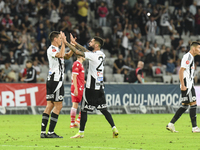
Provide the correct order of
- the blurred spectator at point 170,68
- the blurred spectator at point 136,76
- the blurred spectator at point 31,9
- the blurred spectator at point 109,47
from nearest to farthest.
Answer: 1. the blurred spectator at point 136,76
2. the blurred spectator at point 170,68
3. the blurred spectator at point 31,9
4. the blurred spectator at point 109,47

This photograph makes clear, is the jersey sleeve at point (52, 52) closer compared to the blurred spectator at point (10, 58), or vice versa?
the jersey sleeve at point (52, 52)

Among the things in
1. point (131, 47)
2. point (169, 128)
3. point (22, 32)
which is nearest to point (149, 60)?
point (131, 47)

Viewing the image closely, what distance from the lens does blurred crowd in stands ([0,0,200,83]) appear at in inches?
→ 982

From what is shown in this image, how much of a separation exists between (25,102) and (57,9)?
8953 mm

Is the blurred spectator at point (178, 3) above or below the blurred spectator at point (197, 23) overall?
above

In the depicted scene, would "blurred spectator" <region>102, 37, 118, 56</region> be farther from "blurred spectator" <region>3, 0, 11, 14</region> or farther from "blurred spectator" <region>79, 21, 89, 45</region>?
"blurred spectator" <region>3, 0, 11, 14</region>

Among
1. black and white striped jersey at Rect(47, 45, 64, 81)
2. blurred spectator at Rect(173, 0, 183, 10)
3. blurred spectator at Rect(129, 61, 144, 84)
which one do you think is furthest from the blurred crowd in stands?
black and white striped jersey at Rect(47, 45, 64, 81)

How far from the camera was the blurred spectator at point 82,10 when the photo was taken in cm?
2756

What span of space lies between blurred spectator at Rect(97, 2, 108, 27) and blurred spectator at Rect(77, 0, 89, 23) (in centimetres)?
94

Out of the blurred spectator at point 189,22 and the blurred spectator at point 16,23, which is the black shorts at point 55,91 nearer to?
the blurred spectator at point 16,23

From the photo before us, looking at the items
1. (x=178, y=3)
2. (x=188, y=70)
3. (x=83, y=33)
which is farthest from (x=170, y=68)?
(x=188, y=70)

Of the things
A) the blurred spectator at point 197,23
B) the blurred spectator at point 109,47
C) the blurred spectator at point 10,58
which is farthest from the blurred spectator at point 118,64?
the blurred spectator at point 197,23

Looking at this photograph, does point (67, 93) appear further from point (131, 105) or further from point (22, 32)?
point (22, 32)

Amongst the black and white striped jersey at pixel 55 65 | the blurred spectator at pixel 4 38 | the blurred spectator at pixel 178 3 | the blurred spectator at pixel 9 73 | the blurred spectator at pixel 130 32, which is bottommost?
the blurred spectator at pixel 9 73
